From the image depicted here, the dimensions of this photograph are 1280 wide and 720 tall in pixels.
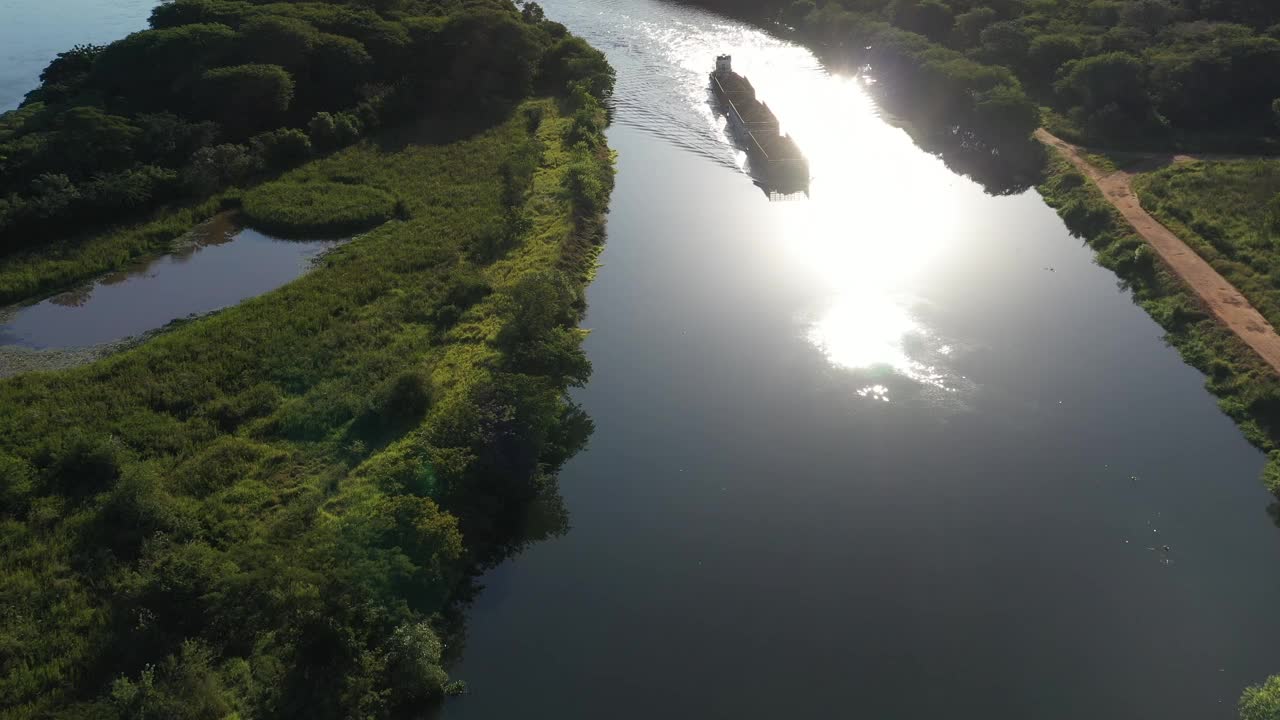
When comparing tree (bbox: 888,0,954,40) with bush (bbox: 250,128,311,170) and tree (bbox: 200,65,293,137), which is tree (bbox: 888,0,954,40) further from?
tree (bbox: 200,65,293,137)

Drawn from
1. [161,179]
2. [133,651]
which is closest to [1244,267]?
[133,651]

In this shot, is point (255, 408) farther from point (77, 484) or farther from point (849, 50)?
point (849, 50)

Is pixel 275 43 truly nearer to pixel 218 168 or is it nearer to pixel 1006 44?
pixel 218 168

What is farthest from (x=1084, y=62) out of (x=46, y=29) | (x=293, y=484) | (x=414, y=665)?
(x=46, y=29)

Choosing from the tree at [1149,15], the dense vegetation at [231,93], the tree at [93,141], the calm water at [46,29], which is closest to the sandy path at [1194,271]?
the tree at [1149,15]

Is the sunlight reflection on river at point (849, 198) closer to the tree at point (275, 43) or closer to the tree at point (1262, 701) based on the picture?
the tree at point (1262, 701)

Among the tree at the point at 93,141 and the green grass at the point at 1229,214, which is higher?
the tree at the point at 93,141
